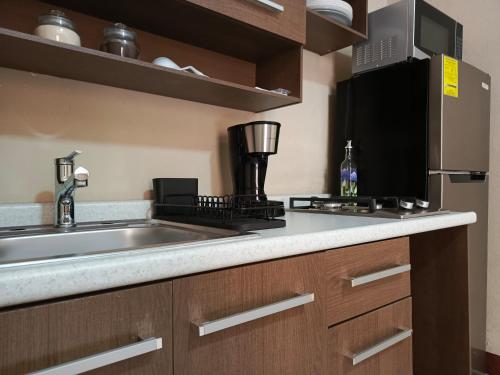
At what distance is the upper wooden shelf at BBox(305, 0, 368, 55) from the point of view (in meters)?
1.38

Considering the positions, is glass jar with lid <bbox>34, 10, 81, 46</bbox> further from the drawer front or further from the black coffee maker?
the black coffee maker

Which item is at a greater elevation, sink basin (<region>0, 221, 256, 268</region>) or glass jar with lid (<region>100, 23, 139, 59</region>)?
glass jar with lid (<region>100, 23, 139, 59</region>)

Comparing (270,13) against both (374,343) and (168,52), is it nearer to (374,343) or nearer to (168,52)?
(168,52)

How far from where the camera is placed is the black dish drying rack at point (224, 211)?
0.83 meters

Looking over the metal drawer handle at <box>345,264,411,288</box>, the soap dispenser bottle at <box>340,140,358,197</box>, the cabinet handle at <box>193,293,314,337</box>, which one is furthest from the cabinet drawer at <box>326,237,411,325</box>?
the soap dispenser bottle at <box>340,140,358,197</box>

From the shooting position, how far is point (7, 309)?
409 mm

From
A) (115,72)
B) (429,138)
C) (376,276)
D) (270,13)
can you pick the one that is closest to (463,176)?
(429,138)

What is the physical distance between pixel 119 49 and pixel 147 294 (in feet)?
2.32

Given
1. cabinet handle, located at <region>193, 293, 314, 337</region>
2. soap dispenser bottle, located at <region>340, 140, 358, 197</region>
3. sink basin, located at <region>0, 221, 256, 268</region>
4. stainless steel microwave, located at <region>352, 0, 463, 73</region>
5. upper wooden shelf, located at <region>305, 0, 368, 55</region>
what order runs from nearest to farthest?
cabinet handle, located at <region>193, 293, 314, 337</region>
sink basin, located at <region>0, 221, 256, 268</region>
upper wooden shelf, located at <region>305, 0, 368, 55</region>
stainless steel microwave, located at <region>352, 0, 463, 73</region>
soap dispenser bottle, located at <region>340, 140, 358, 197</region>

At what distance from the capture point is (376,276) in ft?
2.79

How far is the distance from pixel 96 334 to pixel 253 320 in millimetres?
268

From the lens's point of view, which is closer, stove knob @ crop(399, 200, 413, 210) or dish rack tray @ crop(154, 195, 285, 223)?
dish rack tray @ crop(154, 195, 285, 223)

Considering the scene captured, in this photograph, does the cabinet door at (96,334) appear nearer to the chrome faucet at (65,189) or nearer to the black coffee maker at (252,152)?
the chrome faucet at (65,189)

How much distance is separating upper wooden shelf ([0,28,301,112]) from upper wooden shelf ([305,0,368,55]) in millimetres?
391
